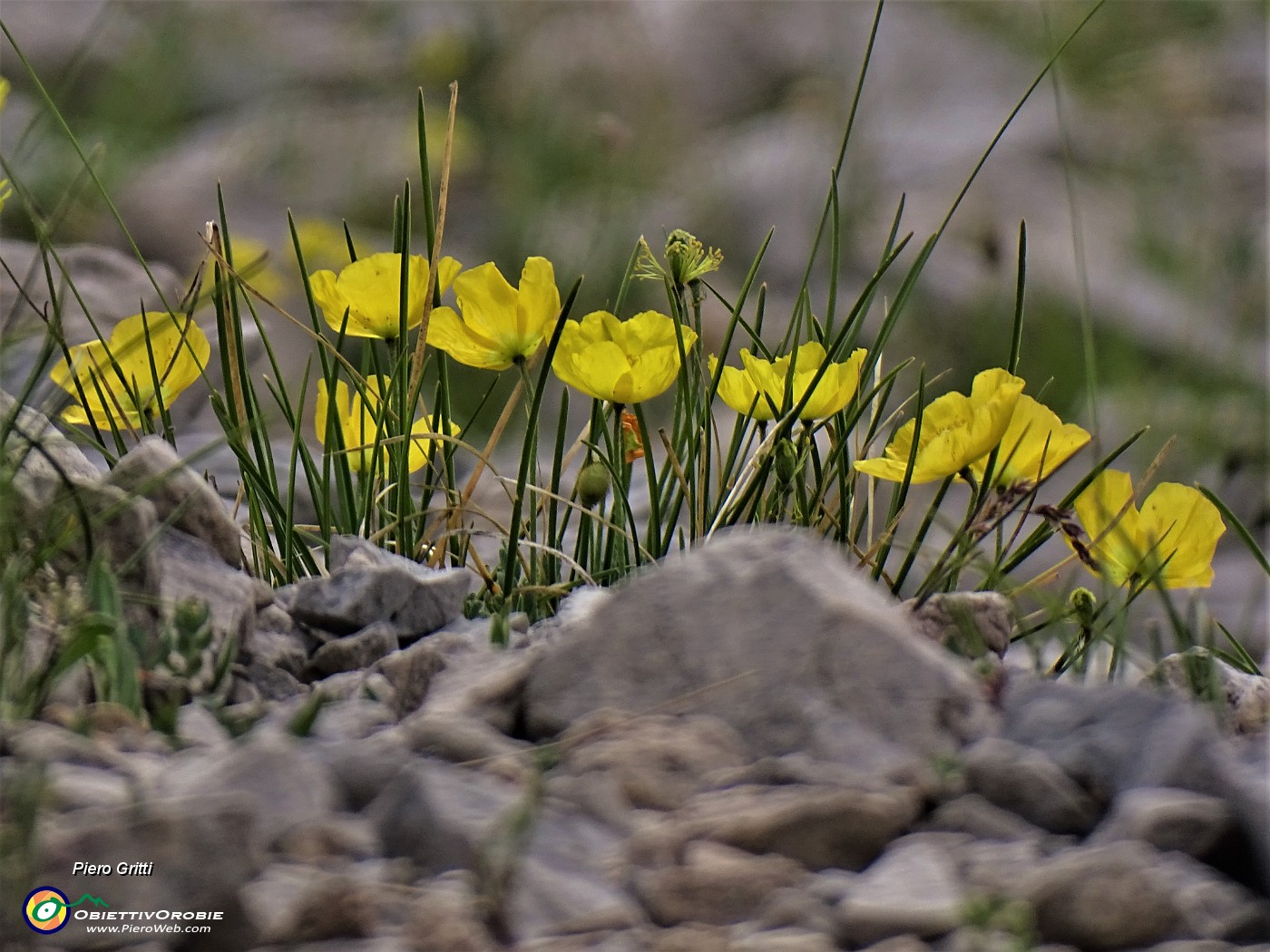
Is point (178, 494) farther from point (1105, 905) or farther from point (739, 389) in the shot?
point (1105, 905)

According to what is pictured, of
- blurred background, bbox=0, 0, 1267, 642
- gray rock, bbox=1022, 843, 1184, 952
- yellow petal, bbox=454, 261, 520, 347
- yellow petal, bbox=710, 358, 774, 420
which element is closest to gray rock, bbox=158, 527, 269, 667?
yellow petal, bbox=454, 261, 520, 347

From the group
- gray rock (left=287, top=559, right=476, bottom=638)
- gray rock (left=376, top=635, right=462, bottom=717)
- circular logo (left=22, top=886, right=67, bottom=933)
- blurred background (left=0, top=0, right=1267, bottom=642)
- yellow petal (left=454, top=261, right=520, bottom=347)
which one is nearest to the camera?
circular logo (left=22, top=886, right=67, bottom=933)

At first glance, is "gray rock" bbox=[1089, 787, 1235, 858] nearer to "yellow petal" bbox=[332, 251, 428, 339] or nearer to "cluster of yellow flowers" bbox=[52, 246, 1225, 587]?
"cluster of yellow flowers" bbox=[52, 246, 1225, 587]

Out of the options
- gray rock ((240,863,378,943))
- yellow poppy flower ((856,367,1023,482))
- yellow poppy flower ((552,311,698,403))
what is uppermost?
yellow poppy flower ((552,311,698,403))

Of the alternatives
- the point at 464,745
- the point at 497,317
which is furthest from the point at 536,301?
the point at 464,745

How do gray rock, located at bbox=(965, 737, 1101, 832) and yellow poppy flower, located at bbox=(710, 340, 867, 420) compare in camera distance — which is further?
yellow poppy flower, located at bbox=(710, 340, 867, 420)

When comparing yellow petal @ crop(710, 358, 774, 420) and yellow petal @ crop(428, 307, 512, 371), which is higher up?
yellow petal @ crop(428, 307, 512, 371)

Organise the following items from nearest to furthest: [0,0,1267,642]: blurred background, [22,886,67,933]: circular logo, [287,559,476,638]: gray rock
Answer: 1. [22,886,67,933]: circular logo
2. [287,559,476,638]: gray rock
3. [0,0,1267,642]: blurred background
